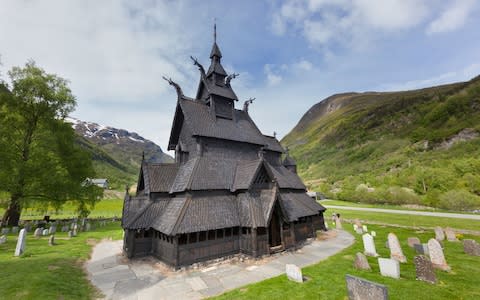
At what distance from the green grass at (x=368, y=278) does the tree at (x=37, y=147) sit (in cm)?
2652

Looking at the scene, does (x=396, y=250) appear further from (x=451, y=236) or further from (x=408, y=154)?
(x=408, y=154)

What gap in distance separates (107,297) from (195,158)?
10.3 metres

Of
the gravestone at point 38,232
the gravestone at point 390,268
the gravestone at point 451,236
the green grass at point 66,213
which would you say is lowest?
the gravestone at point 451,236

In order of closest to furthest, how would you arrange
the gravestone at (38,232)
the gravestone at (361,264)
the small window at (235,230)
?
1. the gravestone at (361,264)
2. the small window at (235,230)
3. the gravestone at (38,232)

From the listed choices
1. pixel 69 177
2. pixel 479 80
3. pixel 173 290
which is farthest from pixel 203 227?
pixel 479 80

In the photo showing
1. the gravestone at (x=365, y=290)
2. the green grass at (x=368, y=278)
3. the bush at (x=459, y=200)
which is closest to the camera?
the gravestone at (x=365, y=290)

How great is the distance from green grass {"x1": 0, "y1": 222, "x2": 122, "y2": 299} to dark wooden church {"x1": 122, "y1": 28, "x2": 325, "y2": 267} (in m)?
3.67

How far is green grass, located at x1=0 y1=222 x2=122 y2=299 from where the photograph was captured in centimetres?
876

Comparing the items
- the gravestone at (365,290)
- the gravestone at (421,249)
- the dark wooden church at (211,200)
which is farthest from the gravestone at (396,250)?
the gravestone at (365,290)

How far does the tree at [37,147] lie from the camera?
75.3 ft

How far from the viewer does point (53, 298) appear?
332 inches

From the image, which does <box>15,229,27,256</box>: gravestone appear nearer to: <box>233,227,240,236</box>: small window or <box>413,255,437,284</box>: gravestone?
<box>233,227,240,236</box>: small window

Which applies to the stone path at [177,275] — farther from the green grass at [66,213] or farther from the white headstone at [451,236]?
the green grass at [66,213]

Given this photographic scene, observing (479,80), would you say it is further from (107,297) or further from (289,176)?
(107,297)
